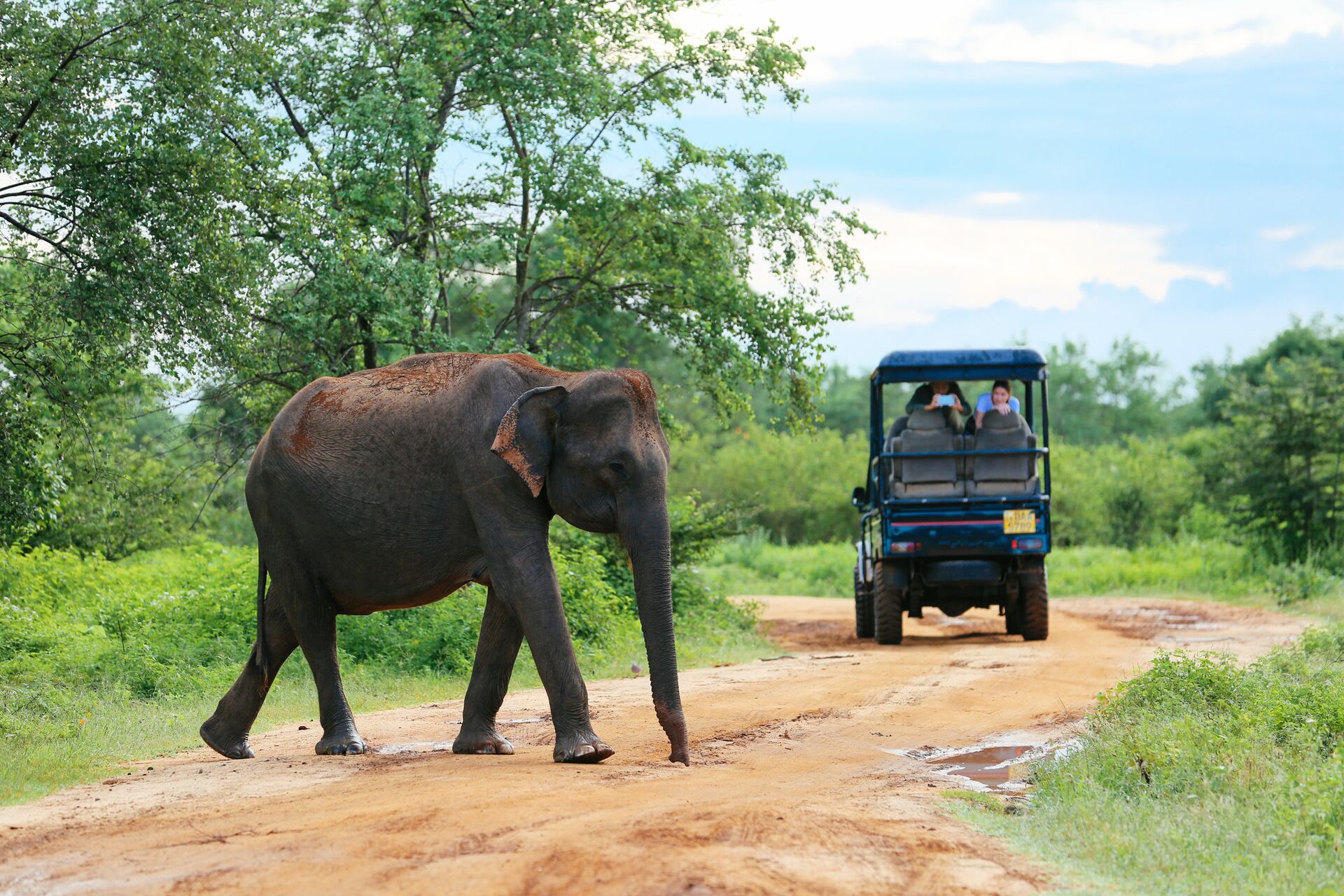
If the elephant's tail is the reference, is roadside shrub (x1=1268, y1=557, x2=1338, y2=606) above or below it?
below

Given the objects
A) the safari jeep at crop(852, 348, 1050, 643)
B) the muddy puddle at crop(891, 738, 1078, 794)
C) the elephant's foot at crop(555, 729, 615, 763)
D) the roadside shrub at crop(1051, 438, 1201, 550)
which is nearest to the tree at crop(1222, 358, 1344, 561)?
the roadside shrub at crop(1051, 438, 1201, 550)

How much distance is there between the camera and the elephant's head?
803 cm

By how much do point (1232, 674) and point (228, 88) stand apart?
11769 mm

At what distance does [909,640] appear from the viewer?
62.4ft

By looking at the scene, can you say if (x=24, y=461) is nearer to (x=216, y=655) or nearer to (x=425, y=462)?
(x=216, y=655)

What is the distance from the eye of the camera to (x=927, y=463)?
55.9ft

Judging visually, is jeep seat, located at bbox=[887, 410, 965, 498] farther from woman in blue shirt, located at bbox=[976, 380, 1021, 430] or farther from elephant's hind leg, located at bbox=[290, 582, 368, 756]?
elephant's hind leg, located at bbox=[290, 582, 368, 756]

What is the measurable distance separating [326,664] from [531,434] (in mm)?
2126

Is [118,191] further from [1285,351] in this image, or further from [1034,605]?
[1285,351]

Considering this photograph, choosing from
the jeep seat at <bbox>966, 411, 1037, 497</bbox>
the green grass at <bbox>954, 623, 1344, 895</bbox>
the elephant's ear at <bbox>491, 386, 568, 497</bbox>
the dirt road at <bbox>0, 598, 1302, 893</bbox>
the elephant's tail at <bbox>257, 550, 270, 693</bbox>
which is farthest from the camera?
the jeep seat at <bbox>966, 411, 1037, 497</bbox>

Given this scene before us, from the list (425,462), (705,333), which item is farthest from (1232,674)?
(705,333)

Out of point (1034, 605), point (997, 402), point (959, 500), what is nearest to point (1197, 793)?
point (959, 500)

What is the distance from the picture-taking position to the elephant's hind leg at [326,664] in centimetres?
895

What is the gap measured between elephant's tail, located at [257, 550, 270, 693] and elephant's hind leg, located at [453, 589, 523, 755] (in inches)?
52.8
